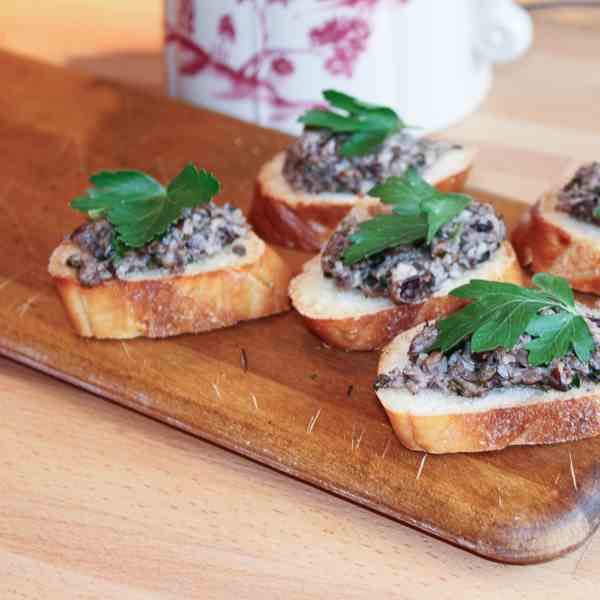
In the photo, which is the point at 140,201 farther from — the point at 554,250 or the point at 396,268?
the point at 554,250

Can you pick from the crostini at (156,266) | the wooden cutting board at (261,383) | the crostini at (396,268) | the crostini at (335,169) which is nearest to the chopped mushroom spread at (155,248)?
the crostini at (156,266)

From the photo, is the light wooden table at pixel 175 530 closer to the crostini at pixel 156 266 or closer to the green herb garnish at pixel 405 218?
the crostini at pixel 156 266

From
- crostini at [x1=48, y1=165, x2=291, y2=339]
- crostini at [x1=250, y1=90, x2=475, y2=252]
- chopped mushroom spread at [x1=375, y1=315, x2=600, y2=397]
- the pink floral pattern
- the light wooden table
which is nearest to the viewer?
the light wooden table

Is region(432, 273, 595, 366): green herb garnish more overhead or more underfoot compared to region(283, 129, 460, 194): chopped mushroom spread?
more overhead

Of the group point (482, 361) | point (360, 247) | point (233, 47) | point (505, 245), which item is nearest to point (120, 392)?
point (360, 247)

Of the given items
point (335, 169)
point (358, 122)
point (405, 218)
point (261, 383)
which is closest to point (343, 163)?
point (335, 169)

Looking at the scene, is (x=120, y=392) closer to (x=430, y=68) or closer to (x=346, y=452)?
(x=346, y=452)

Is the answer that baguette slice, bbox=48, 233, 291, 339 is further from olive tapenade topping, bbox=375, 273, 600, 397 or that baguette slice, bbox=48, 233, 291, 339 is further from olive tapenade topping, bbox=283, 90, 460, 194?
olive tapenade topping, bbox=375, 273, 600, 397

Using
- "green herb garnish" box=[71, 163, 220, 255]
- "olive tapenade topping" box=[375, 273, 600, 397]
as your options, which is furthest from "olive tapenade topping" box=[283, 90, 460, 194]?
A: "olive tapenade topping" box=[375, 273, 600, 397]
